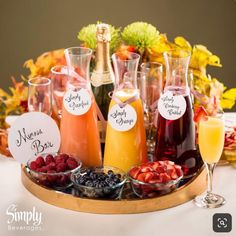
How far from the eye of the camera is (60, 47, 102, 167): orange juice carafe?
6.13 ft

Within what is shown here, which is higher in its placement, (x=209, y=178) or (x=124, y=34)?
(x=124, y=34)

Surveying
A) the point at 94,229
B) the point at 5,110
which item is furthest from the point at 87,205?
the point at 5,110

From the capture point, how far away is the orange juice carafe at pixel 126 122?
1843mm

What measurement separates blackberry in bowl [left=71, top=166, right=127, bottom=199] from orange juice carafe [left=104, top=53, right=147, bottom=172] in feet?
0.32

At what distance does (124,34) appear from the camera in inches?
85.0

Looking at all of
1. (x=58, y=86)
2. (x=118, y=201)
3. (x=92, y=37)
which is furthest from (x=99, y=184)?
(x=92, y=37)

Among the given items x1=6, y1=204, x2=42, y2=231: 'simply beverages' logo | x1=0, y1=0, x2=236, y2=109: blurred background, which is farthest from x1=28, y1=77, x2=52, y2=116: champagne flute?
x1=0, y1=0, x2=236, y2=109: blurred background

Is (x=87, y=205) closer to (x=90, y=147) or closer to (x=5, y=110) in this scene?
(x=90, y=147)

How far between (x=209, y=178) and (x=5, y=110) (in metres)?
0.73

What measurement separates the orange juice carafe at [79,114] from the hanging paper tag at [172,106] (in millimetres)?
192

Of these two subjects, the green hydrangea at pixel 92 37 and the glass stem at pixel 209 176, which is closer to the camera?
the glass stem at pixel 209 176

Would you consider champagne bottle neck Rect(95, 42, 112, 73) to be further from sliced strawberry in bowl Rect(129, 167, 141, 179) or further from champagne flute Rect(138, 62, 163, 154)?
sliced strawberry in bowl Rect(129, 167, 141, 179)

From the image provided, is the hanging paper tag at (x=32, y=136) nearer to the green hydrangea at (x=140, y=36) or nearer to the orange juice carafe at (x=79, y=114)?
the orange juice carafe at (x=79, y=114)

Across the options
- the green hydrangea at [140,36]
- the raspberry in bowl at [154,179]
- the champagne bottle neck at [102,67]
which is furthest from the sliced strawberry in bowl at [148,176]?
the green hydrangea at [140,36]
